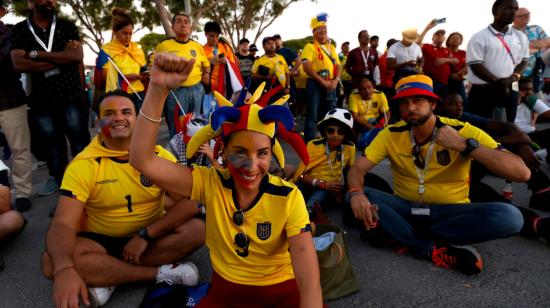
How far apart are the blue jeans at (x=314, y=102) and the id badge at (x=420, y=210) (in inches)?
130

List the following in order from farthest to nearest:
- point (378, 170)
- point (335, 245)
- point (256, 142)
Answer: point (378, 170) < point (335, 245) < point (256, 142)

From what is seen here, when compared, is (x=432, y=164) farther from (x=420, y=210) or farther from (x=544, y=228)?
(x=544, y=228)

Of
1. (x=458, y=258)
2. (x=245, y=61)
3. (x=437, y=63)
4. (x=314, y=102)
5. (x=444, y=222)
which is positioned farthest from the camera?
(x=245, y=61)

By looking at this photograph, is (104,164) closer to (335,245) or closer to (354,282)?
(335,245)

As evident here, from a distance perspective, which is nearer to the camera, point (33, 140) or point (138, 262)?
point (138, 262)

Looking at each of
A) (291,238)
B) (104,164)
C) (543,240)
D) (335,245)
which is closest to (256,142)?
(291,238)

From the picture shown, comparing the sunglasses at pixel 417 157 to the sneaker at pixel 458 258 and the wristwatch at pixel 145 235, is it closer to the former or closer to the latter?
the sneaker at pixel 458 258

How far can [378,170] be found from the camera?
18.0 ft

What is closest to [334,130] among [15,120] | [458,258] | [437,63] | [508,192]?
[458,258]

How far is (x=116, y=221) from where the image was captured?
253 centimetres

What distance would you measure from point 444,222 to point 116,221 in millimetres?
2463

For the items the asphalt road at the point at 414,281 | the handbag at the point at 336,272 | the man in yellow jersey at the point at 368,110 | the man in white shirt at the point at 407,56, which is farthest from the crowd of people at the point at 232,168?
the man in white shirt at the point at 407,56

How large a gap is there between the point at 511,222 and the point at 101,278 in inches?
114

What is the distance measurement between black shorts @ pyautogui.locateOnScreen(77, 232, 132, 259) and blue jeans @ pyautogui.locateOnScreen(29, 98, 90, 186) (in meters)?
2.13
